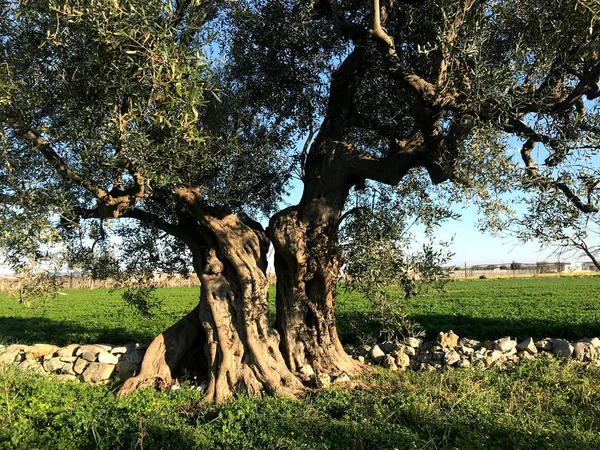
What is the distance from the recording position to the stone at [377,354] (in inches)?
421

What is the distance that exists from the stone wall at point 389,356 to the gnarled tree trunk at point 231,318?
4.93ft

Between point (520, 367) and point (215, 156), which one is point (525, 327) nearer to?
point (520, 367)

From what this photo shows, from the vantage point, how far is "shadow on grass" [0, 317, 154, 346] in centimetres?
1516

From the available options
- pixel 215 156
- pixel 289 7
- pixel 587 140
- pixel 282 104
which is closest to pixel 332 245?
pixel 215 156

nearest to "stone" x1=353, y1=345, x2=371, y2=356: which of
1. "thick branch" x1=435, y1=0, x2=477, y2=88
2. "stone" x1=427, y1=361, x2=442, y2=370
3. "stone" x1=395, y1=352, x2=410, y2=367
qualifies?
"stone" x1=395, y1=352, x2=410, y2=367

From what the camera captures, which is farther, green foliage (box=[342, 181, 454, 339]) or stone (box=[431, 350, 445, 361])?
stone (box=[431, 350, 445, 361])

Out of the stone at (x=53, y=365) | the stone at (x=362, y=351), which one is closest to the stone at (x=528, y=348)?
the stone at (x=362, y=351)

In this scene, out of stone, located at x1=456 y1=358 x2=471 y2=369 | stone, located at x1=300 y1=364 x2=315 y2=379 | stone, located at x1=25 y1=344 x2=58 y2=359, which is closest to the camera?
stone, located at x1=300 y1=364 x2=315 y2=379

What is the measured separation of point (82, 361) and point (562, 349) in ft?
35.3

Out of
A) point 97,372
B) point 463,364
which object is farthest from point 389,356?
point 97,372

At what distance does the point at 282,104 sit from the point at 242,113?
2.17 metres

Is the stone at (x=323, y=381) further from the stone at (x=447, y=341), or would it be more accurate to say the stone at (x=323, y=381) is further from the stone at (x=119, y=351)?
the stone at (x=119, y=351)

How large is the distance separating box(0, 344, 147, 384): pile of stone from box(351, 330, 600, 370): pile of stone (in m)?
5.16

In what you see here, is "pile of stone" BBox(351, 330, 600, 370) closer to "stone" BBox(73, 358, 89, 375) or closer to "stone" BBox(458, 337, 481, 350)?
"stone" BBox(458, 337, 481, 350)
